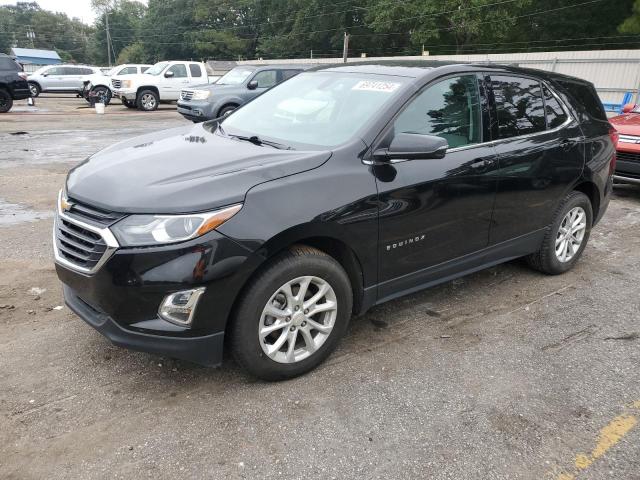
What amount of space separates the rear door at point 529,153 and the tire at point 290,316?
4.96 ft

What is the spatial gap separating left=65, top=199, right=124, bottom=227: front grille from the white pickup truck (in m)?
19.3

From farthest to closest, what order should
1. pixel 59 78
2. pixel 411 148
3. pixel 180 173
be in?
1. pixel 59 78
2. pixel 411 148
3. pixel 180 173

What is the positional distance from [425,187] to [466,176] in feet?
1.38

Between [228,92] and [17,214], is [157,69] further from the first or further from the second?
[17,214]

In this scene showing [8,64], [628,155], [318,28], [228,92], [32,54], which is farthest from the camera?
[32,54]

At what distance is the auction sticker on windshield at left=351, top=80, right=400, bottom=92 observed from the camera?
337 cm

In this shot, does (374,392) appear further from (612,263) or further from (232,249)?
(612,263)

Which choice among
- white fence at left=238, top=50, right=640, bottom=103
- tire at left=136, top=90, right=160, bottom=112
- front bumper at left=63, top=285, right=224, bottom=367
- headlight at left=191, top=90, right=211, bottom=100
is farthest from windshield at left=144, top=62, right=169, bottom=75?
front bumper at left=63, top=285, right=224, bottom=367

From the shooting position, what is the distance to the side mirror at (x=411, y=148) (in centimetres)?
300

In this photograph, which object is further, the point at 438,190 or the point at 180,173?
the point at 438,190

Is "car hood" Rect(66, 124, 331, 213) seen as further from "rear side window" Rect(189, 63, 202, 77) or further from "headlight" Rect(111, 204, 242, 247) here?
"rear side window" Rect(189, 63, 202, 77)

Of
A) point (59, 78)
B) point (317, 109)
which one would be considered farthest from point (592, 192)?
point (59, 78)

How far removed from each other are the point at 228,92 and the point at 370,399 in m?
12.5

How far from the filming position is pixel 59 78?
25.6 m
